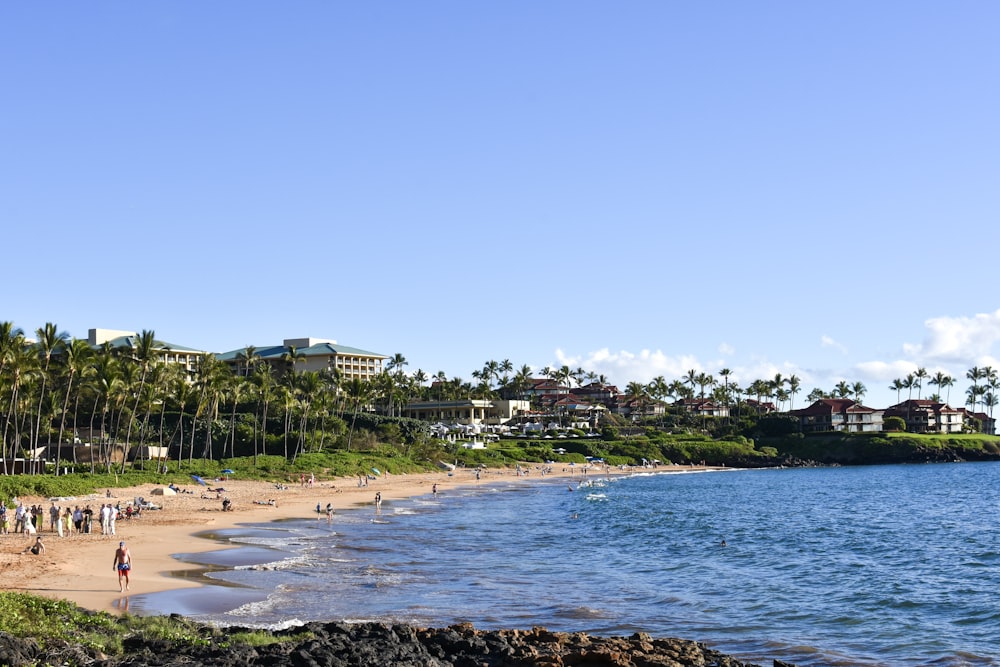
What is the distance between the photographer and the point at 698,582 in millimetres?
35000

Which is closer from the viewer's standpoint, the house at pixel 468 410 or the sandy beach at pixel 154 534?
the sandy beach at pixel 154 534

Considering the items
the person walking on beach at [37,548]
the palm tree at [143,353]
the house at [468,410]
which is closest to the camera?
the person walking on beach at [37,548]

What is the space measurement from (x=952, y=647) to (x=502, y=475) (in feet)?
272

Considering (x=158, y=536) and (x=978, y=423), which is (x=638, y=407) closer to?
(x=978, y=423)

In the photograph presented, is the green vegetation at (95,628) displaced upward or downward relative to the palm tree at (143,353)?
downward

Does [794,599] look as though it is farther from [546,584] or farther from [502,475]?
[502,475]

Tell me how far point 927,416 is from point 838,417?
66.6ft

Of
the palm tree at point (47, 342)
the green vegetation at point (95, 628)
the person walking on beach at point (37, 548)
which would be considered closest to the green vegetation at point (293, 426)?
the palm tree at point (47, 342)

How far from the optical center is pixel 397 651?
18.7m

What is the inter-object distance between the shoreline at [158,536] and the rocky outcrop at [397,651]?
25.1 feet

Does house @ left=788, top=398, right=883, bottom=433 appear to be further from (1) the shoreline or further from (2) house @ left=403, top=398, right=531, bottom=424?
(1) the shoreline

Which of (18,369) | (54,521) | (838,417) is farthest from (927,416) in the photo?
(54,521)

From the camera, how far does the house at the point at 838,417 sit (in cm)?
16262

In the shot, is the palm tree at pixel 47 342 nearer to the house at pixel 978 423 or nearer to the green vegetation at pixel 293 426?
the green vegetation at pixel 293 426
